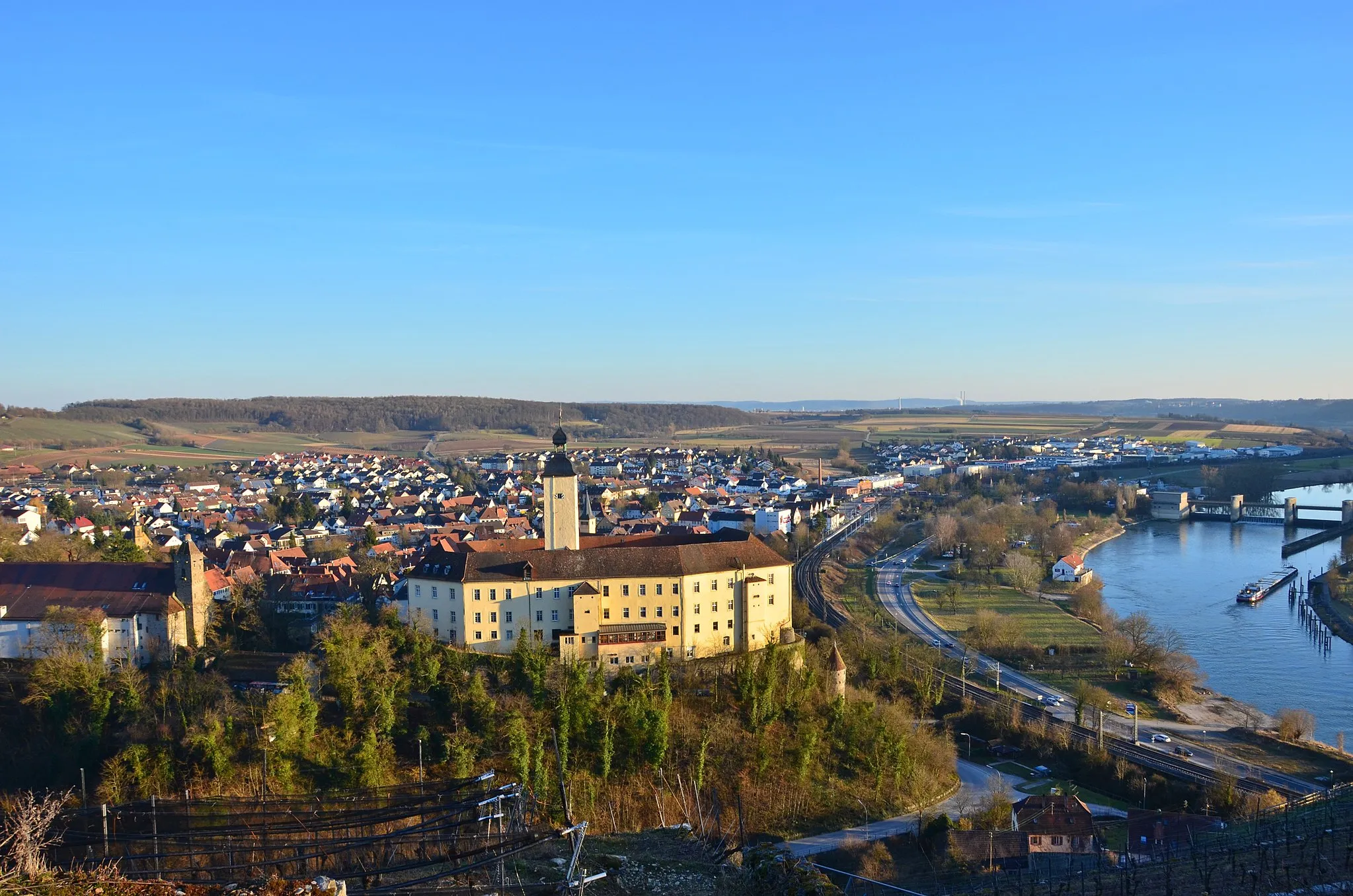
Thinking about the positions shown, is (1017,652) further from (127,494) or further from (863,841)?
(127,494)

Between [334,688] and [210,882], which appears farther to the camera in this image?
[334,688]

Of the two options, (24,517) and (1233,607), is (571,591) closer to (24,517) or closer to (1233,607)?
(1233,607)

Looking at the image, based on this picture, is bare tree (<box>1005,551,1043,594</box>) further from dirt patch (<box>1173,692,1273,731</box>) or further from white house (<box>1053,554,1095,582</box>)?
dirt patch (<box>1173,692,1273,731</box>)

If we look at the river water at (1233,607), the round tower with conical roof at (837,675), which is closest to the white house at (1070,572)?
the river water at (1233,607)

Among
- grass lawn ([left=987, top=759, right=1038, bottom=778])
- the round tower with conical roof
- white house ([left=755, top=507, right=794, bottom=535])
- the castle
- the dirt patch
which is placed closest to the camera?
grass lawn ([left=987, top=759, right=1038, bottom=778])

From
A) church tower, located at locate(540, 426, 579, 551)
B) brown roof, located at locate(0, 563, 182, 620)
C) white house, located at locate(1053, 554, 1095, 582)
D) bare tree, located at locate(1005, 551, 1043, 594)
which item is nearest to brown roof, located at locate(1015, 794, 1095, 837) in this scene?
church tower, located at locate(540, 426, 579, 551)

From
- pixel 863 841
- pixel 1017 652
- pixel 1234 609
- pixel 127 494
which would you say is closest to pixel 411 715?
pixel 863 841

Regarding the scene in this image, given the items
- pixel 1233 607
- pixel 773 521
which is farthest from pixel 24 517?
pixel 1233 607
